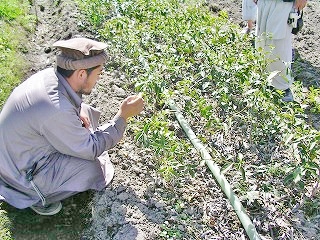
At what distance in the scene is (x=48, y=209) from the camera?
327 centimetres

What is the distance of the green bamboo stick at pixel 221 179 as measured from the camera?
9.57ft

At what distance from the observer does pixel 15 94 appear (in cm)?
305

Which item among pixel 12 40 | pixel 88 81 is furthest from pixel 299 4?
pixel 12 40

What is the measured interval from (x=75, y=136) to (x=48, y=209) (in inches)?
24.5

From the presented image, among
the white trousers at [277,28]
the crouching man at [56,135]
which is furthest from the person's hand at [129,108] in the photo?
the white trousers at [277,28]

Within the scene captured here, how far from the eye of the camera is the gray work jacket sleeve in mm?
2906

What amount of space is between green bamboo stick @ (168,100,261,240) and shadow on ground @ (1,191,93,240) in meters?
0.83

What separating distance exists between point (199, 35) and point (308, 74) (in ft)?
4.49

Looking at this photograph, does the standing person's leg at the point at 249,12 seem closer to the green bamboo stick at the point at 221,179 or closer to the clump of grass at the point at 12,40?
the green bamboo stick at the point at 221,179

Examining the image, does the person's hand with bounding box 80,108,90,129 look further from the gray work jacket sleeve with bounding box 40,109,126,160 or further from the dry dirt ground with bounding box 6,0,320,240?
the dry dirt ground with bounding box 6,0,320,240

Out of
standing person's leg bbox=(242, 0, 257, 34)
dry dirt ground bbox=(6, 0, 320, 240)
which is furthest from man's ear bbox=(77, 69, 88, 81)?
standing person's leg bbox=(242, 0, 257, 34)

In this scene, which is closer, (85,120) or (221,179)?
(221,179)

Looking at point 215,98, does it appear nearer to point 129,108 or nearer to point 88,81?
point 129,108

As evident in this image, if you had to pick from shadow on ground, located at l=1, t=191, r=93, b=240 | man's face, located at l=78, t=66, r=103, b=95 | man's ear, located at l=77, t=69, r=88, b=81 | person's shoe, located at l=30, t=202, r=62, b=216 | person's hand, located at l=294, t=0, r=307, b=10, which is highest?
man's ear, located at l=77, t=69, r=88, b=81
